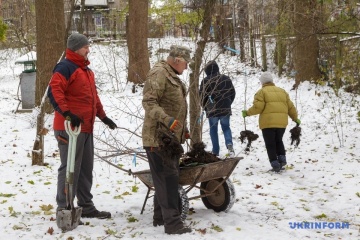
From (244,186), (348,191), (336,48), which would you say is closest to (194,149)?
(244,186)

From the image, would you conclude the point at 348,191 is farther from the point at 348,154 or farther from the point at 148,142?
the point at 148,142

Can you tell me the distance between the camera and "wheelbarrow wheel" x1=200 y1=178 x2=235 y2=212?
5.89m

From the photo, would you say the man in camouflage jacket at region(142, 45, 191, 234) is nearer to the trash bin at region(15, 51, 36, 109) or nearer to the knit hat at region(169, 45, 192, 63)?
the knit hat at region(169, 45, 192, 63)

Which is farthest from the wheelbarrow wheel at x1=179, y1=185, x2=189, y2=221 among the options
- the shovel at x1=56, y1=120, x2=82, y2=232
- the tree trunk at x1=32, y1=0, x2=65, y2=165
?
the tree trunk at x1=32, y1=0, x2=65, y2=165

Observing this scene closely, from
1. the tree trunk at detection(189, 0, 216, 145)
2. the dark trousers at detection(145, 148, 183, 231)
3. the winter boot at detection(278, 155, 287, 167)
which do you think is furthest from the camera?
the winter boot at detection(278, 155, 287, 167)

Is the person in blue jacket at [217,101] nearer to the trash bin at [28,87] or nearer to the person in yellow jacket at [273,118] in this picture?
the person in yellow jacket at [273,118]

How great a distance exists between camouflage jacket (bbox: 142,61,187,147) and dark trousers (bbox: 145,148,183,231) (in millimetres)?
200

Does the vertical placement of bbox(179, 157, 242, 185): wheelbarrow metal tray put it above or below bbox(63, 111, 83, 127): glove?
below

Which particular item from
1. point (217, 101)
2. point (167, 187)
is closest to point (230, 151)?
point (217, 101)

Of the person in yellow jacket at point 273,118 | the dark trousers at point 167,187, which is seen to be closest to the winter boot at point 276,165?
the person in yellow jacket at point 273,118

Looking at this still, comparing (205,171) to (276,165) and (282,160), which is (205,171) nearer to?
(276,165)

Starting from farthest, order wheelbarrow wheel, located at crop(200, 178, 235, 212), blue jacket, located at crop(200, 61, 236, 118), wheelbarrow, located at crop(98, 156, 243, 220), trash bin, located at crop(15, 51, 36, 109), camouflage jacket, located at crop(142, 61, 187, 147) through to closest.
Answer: trash bin, located at crop(15, 51, 36, 109)
blue jacket, located at crop(200, 61, 236, 118)
wheelbarrow wheel, located at crop(200, 178, 235, 212)
wheelbarrow, located at crop(98, 156, 243, 220)
camouflage jacket, located at crop(142, 61, 187, 147)

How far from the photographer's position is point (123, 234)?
5.27 meters

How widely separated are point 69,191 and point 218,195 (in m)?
1.71
